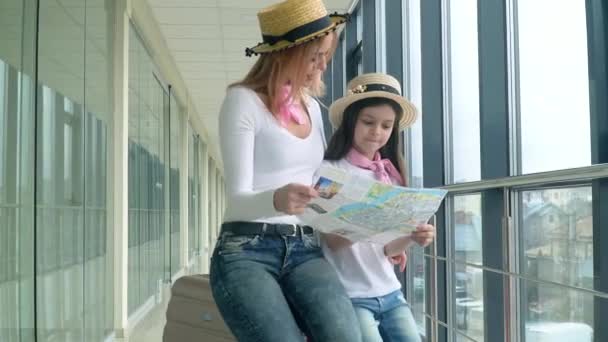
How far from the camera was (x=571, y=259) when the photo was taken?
2467 millimetres

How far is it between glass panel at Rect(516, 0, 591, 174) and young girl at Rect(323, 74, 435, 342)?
81 cm

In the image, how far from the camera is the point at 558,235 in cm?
259

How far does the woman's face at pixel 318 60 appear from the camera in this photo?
158 centimetres

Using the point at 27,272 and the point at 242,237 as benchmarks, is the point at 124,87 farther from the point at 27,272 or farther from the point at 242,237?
the point at 242,237

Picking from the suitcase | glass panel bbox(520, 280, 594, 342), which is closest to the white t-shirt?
the suitcase

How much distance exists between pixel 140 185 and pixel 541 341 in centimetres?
492

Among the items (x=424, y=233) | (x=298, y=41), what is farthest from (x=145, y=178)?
(x=298, y=41)

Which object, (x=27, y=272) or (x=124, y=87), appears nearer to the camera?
(x=27, y=272)

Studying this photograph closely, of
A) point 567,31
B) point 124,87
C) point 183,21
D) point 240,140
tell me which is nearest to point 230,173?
point 240,140

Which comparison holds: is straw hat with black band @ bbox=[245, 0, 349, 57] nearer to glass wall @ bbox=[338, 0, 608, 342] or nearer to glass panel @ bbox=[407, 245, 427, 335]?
glass wall @ bbox=[338, 0, 608, 342]

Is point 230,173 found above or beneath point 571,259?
above

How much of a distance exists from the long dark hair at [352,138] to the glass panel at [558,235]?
0.76 meters

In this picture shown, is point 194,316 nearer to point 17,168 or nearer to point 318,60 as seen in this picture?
point 318,60

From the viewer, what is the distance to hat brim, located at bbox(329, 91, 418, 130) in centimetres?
197
